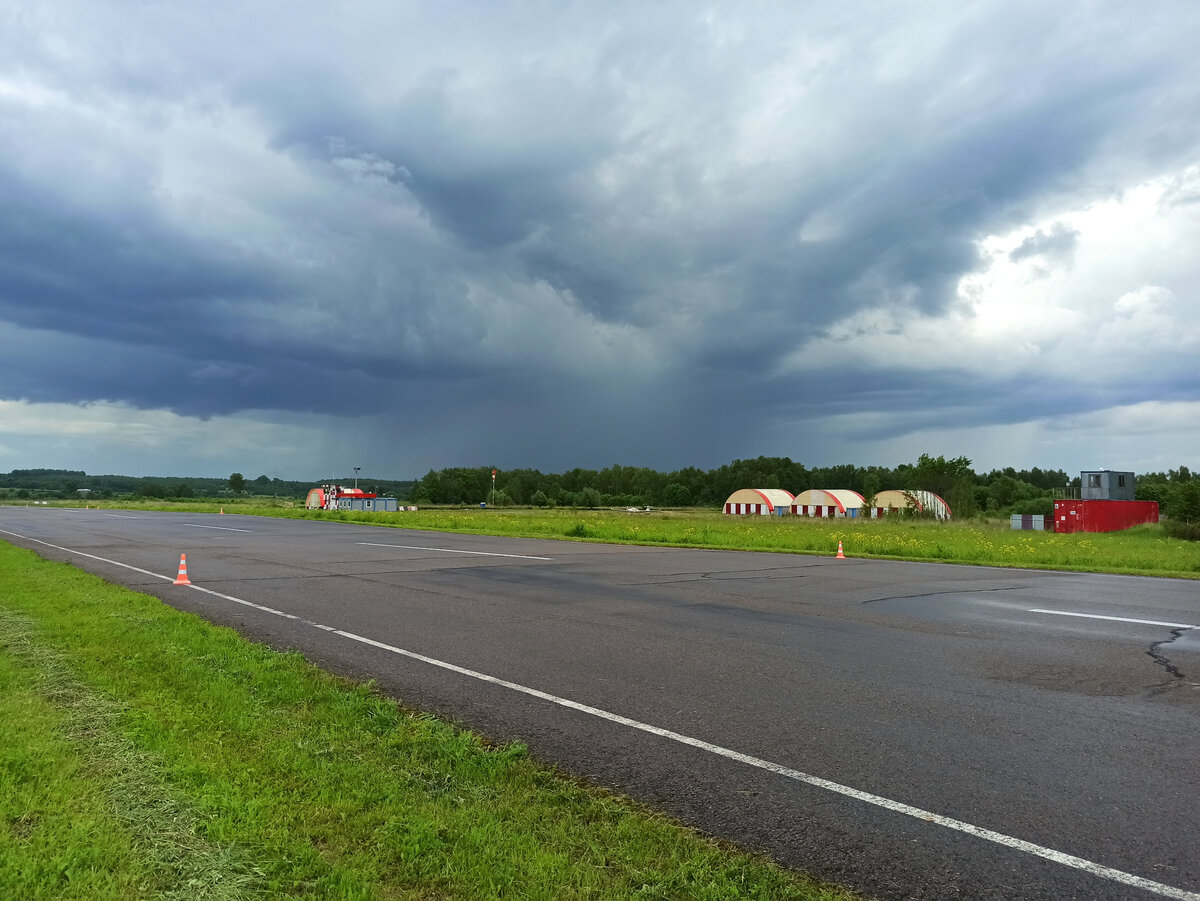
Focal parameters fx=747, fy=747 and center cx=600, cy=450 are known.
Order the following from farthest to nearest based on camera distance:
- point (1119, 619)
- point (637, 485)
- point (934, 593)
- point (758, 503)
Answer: point (637, 485)
point (758, 503)
point (934, 593)
point (1119, 619)

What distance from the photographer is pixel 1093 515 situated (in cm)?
4138

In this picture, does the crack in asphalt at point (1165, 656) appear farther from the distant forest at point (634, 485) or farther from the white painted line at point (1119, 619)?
the distant forest at point (634, 485)

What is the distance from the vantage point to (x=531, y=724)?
5.68 metres

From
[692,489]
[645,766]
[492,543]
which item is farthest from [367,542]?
[692,489]

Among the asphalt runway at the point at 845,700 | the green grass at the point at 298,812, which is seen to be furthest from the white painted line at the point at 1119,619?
the green grass at the point at 298,812

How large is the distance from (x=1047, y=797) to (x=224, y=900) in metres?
4.34

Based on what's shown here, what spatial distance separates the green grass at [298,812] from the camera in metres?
3.31

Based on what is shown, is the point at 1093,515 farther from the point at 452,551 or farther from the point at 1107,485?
the point at 452,551

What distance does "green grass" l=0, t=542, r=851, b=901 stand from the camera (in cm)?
331

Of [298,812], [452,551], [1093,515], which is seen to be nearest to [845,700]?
[298,812]

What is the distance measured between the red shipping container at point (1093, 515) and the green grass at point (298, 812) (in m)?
44.9

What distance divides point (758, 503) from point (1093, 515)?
35774 mm

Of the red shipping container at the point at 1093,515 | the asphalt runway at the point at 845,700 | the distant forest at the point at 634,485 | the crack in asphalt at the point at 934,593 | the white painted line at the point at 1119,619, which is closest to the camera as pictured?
the asphalt runway at the point at 845,700

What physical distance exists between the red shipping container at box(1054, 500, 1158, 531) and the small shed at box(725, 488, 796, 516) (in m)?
32.2
